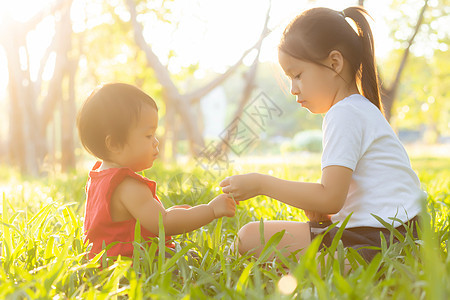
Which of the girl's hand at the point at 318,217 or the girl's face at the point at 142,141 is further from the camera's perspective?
the girl's hand at the point at 318,217

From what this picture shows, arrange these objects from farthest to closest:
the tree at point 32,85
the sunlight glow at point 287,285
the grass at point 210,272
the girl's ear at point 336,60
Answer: the tree at point 32,85
the girl's ear at point 336,60
the sunlight glow at point 287,285
the grass at point 210,272

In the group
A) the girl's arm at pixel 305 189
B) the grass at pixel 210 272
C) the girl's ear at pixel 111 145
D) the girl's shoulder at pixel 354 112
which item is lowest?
the grass at pixel 210 272

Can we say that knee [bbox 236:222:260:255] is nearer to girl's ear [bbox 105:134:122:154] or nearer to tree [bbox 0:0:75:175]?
girl's ear [bbox 105:134:122:154]

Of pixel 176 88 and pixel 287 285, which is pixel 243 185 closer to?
pixel 287 285

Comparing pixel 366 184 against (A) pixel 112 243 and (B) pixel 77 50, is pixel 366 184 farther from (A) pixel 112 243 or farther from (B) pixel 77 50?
(B) pixel 77 50

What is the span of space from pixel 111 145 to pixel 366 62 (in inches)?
42.3

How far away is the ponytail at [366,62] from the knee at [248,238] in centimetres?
73

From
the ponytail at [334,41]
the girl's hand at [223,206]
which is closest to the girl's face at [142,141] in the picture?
the girl's hand at [223,206]

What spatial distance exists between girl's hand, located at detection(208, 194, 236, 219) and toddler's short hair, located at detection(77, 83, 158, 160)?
0.41 m

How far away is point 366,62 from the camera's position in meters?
1.84

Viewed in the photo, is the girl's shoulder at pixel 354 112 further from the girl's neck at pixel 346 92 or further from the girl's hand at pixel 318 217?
the girl's hand at pixel 318 217

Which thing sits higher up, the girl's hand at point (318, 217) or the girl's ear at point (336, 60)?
the girl's ear at point (336, 60)

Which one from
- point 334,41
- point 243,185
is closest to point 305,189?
point 243,185

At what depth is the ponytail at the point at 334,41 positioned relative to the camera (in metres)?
1.75
